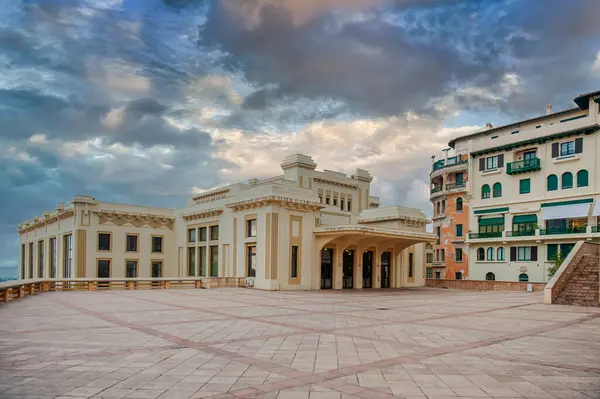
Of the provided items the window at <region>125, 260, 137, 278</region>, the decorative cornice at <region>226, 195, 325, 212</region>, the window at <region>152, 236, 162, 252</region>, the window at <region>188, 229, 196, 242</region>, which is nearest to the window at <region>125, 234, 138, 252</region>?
the window at <region>125, 260, 137, 278</region>

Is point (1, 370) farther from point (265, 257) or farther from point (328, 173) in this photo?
point (328, 173)

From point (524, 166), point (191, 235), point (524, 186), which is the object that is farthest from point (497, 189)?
point (191, 235)

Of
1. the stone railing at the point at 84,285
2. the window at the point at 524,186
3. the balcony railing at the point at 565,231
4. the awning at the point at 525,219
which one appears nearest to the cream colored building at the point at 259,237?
the stone railing at the point at 84,285

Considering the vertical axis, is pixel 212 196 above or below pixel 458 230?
above

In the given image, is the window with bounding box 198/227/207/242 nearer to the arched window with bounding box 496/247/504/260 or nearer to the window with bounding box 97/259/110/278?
the window with bounding box 97/259/110/278

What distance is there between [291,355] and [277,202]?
23.5 meters

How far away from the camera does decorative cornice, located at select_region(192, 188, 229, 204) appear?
46.2m

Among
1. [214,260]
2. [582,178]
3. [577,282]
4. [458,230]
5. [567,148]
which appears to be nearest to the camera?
[577,282]

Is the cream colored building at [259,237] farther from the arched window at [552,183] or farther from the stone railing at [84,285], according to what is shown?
the arched window at [552,183]

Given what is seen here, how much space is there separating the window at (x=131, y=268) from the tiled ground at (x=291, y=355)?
29.1 metres

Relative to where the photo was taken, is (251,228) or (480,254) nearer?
(251,228)

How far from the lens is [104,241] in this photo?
44781 millimetres

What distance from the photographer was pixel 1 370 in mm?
8609

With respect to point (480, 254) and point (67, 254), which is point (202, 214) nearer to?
point (67, 254)
